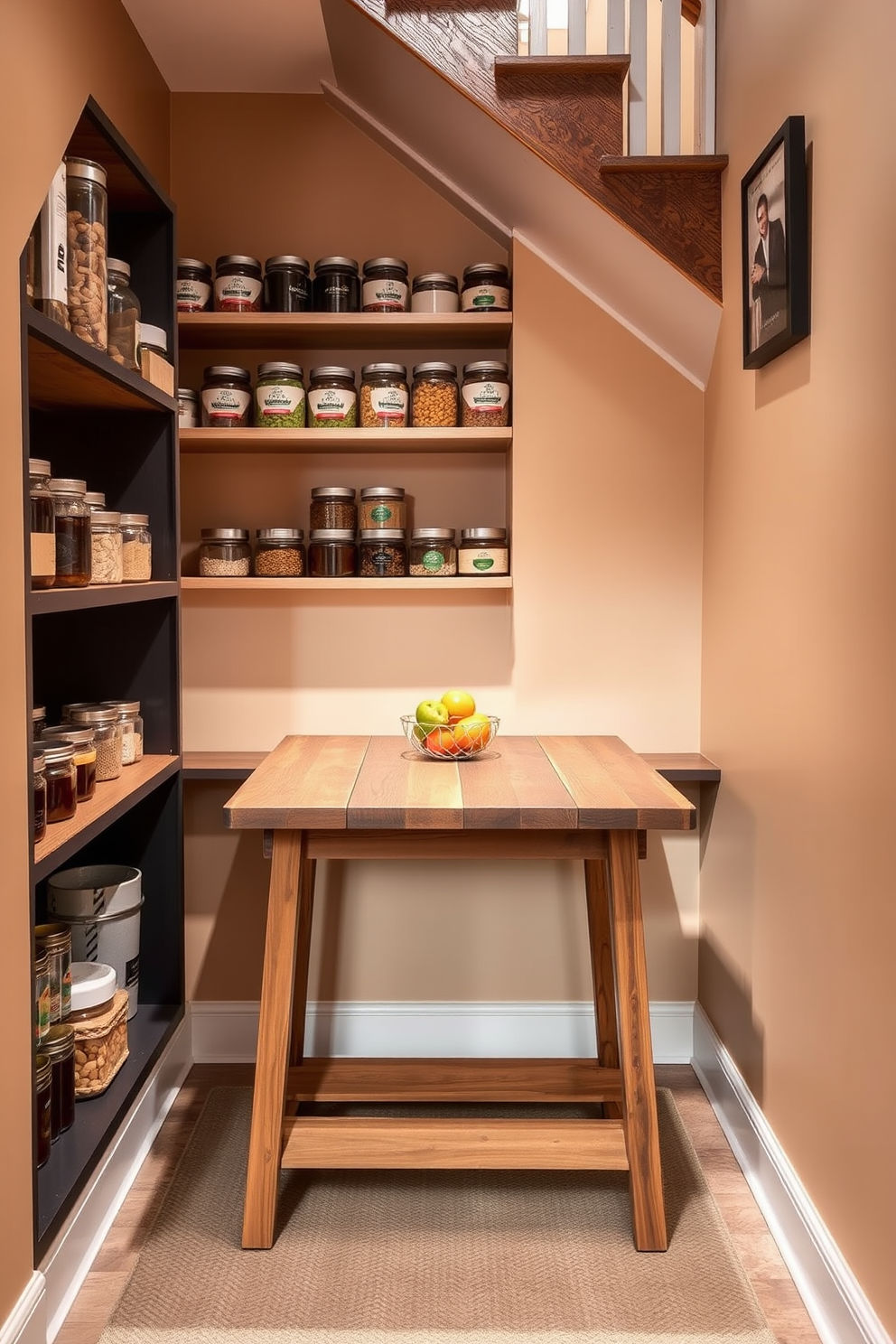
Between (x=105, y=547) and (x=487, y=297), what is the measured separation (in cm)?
115

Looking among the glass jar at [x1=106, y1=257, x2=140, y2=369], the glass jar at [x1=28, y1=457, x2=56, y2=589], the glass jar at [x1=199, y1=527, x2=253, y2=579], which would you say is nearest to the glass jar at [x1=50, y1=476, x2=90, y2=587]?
the glass jar at [x1=28, y1=457, x2=56, y2=589]

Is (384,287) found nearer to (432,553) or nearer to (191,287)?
(191,287)

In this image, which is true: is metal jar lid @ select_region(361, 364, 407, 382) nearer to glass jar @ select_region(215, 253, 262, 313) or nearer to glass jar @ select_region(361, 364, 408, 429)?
glass jar @ select_region(361, 364, 408, 429)

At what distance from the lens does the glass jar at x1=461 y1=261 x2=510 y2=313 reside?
8.79 ft

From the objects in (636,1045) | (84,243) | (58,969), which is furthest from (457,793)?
(84,243)

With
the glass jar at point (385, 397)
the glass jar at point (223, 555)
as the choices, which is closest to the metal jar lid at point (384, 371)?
the glass jar at point (385, 397)

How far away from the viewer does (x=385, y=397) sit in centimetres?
262

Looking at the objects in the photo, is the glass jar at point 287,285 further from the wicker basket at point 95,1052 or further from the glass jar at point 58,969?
the wicker basket at point 95,1052

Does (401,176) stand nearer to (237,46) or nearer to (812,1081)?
(237,46)

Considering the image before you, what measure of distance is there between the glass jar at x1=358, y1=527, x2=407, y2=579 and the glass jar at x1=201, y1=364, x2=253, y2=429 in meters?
0.41

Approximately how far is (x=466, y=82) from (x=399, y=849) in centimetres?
161

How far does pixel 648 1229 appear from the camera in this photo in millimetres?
2000

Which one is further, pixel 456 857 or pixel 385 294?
pixel 385 294

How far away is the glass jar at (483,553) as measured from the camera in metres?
2.69
